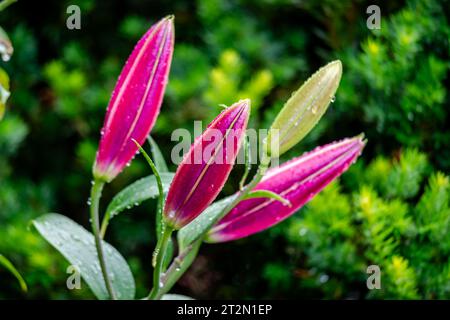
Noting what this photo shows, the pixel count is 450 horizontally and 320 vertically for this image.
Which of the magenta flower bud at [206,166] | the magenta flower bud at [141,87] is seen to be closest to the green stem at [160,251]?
the magenta flower bud at [206,166]

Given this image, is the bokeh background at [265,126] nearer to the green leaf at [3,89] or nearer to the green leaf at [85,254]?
the green leaf at [85,254]

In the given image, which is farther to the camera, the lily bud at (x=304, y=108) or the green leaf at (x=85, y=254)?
the green leaf at (x=85, y=254)

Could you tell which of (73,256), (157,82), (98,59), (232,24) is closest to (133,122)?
(157,82)

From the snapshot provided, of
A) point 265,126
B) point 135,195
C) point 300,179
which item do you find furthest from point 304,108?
point 265,126

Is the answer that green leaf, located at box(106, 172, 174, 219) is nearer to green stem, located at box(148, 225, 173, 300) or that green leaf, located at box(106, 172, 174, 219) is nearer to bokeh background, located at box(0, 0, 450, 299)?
green stem, located at box(148, 225, 173, 300)

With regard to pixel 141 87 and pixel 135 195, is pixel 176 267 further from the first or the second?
pixel 141 87
